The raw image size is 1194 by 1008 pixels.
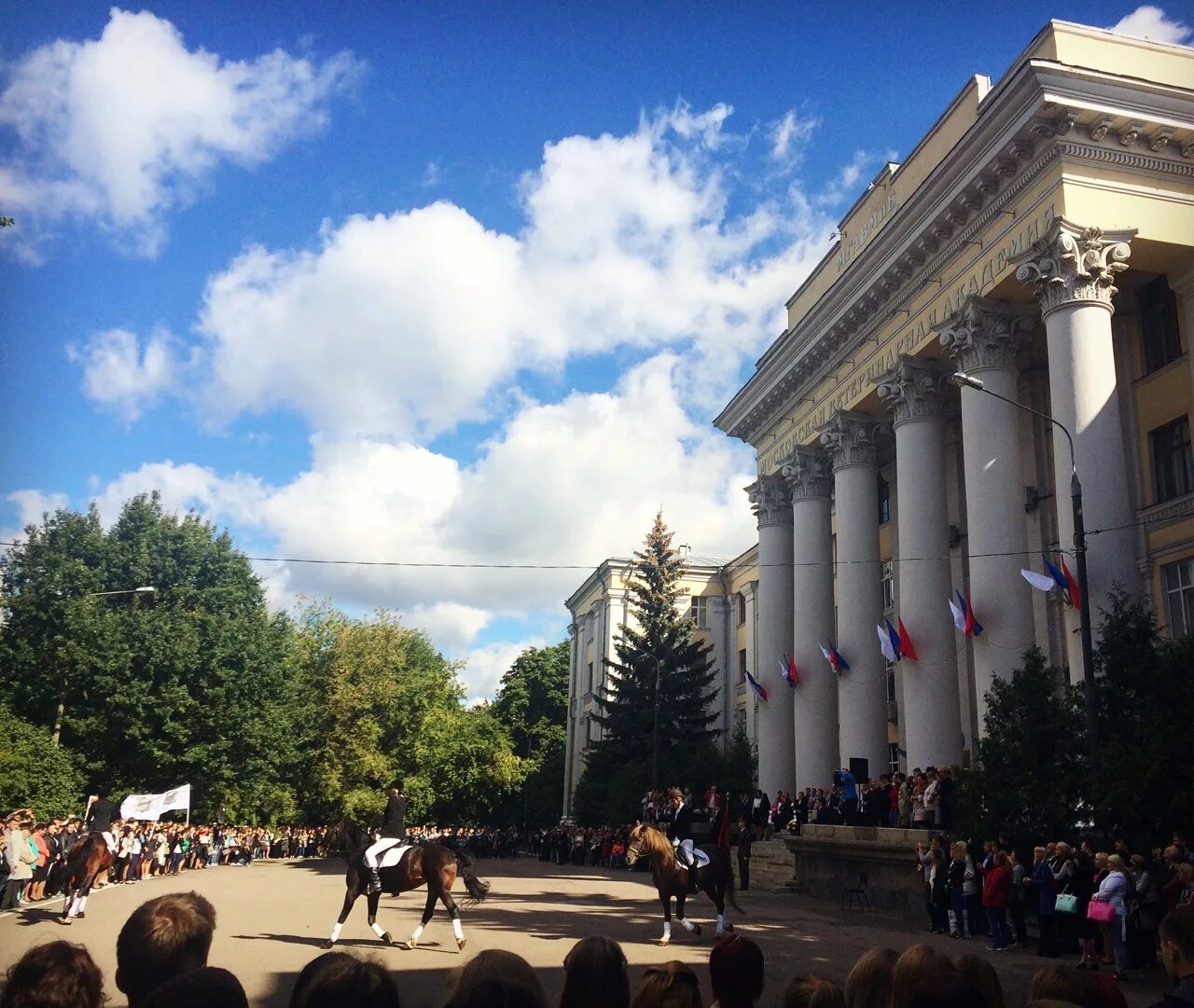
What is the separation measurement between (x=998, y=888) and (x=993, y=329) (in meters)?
14.9

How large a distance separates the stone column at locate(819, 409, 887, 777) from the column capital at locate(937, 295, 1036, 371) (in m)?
7.86

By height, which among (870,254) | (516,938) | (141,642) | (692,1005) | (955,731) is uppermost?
(870,254)

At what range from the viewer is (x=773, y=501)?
4125 cm

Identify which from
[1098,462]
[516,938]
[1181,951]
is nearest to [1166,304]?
[1098,462]

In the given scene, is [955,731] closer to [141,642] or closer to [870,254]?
[870,254]

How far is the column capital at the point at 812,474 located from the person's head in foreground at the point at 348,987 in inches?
1393

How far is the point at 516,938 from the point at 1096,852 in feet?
29.1

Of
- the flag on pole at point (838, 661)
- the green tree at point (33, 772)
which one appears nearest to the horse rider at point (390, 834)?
the flag on pole at point (838, 661)

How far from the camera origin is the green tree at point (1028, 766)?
18359 mm

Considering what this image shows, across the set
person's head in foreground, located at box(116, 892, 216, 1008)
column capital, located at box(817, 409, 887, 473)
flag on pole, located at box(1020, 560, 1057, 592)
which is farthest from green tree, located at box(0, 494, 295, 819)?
person's head in foreground, located at box(116, 892, 216, 1008)

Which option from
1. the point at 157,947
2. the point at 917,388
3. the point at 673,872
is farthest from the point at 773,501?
the point at 157,947

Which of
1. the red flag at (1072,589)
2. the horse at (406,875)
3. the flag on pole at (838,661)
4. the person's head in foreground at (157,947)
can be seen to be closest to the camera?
the person's head in foreground at (157,947)

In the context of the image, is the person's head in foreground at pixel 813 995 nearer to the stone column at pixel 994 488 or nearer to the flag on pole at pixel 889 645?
the stone column at pixel 994 488

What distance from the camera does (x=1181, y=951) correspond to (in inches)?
209
